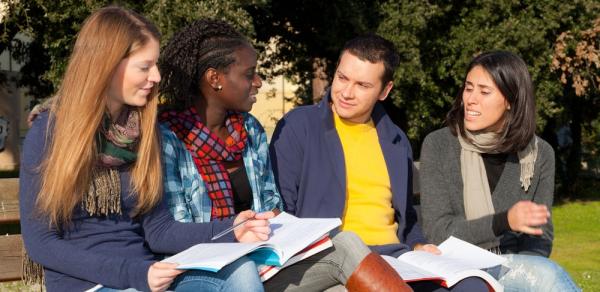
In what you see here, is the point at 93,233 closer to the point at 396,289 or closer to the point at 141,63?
the point at 141,63

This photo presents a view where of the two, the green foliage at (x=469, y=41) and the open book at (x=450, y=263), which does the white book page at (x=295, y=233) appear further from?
the green foliage at (x=469, y=41)

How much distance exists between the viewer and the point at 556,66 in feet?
36.2

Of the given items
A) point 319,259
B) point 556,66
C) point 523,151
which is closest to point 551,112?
point 556,66

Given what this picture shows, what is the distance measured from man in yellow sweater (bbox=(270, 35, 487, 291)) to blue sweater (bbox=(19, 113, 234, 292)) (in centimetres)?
93

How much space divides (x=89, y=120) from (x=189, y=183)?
0.63 metres

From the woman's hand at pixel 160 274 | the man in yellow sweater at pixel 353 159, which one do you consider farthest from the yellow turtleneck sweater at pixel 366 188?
the woman's hand at pixel 160 274

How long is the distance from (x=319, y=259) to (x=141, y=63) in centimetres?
100

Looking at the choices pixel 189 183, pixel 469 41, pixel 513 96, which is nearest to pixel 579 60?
pixel 469 41

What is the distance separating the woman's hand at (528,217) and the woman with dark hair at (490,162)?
0.86 feet

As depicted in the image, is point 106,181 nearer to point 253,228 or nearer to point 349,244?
point 253,228

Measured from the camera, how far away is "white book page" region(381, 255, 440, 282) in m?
3.23

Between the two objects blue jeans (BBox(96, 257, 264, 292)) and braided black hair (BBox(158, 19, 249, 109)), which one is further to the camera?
braided black hair (BBox(158, 19, 249, 109))

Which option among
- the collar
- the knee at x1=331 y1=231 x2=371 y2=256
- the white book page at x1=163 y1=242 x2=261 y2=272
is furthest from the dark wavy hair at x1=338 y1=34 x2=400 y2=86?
the white book page at x1=163 y1=242 x2=261 y2=272

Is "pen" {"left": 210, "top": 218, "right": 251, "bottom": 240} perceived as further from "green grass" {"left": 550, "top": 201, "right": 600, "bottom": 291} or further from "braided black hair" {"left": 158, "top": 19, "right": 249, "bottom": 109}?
"green grass" {"left": 550, "top": 201, "right": 600, "bottom": 291}
